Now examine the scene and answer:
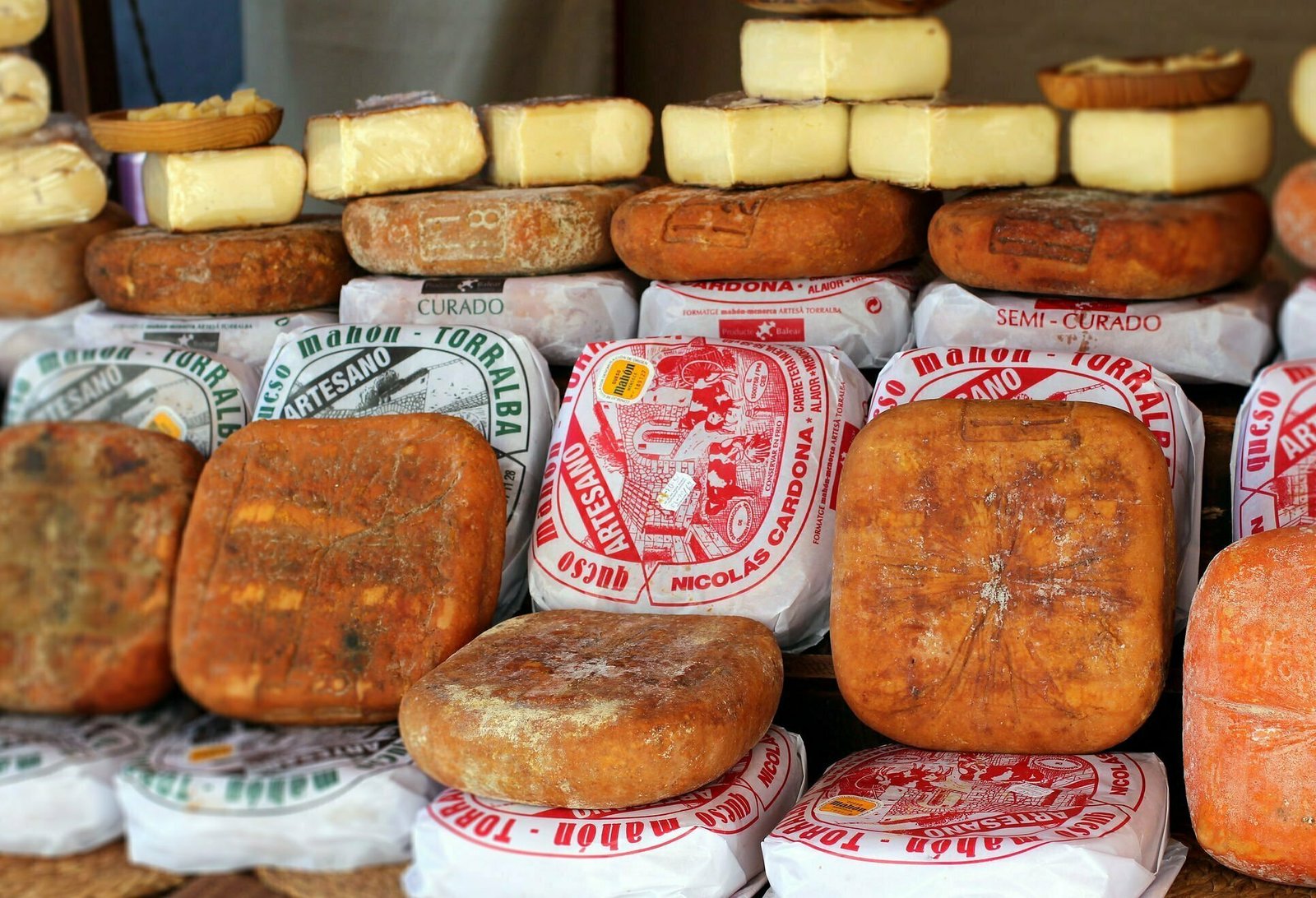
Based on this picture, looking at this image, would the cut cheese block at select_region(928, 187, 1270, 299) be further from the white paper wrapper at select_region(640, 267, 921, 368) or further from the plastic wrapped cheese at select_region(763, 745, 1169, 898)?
the plastic wrapped cheese at select_region(763, 745, 1169, 898)

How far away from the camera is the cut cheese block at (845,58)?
1304 millimetres

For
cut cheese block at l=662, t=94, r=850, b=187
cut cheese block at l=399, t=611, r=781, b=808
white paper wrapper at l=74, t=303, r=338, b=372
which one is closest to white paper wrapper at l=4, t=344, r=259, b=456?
white paper wrapper at l=74, t=303, r=338, b=372

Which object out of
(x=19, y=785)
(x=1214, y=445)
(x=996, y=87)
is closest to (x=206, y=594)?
(x=19, y=785)

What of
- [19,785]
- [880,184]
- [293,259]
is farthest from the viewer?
[293,259]

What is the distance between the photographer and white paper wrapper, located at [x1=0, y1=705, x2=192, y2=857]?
0.62 metres

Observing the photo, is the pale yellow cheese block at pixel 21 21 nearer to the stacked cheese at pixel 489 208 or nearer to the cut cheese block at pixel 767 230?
the stacked cheese at pixel 489 208

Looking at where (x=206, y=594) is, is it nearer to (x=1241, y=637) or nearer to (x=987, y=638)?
(x=987, y=638)

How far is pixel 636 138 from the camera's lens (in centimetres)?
159

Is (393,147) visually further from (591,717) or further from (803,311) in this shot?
(591,717)

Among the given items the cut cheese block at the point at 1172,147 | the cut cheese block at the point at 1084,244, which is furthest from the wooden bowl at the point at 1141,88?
the cut cheese block at the point at 1084,244

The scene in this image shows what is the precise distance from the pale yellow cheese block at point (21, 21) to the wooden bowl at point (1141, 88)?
2.22 feet

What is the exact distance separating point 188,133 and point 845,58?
747 millimetres

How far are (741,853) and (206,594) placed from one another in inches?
19.5

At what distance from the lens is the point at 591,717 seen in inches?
41.3
